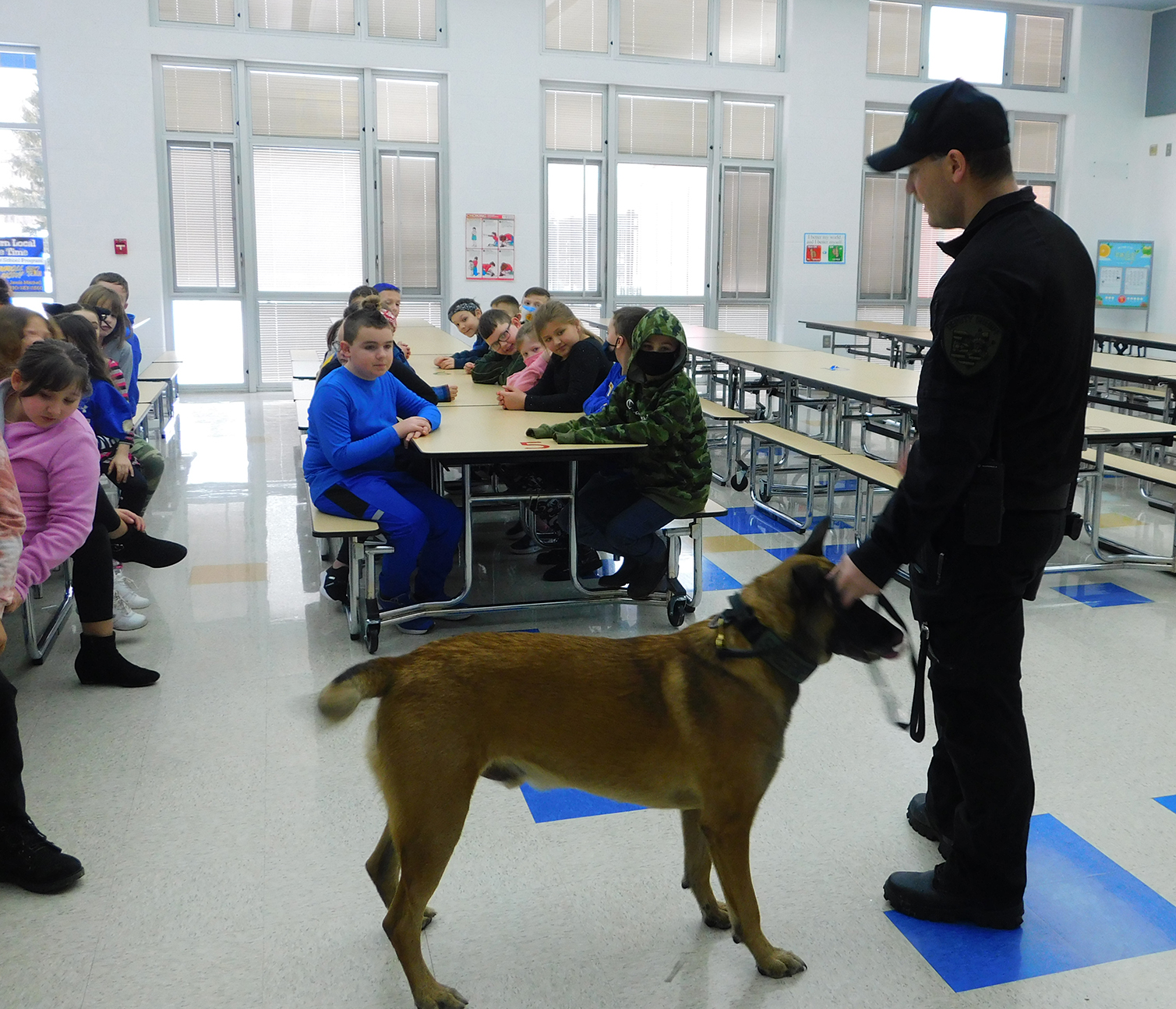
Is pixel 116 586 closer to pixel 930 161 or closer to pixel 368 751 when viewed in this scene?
pixel 368 751

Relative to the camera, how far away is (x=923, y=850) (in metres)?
2.30

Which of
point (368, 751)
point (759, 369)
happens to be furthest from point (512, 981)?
point (759, 369)

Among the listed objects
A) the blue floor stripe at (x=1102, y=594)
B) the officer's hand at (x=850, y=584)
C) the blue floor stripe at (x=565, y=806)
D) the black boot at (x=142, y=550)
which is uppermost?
the officer's hand at (x=850, y=584)

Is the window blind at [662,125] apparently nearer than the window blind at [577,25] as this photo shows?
No

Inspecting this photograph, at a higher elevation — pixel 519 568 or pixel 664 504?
pixel 664 504

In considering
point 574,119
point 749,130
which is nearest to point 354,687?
point 574,119

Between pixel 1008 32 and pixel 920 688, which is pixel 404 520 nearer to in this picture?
pixel 920 688

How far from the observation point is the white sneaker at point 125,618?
145 inches

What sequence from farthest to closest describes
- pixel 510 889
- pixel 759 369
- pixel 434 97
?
1. pixel 434 97
2. pixel 759 369
3. pixel 510 889

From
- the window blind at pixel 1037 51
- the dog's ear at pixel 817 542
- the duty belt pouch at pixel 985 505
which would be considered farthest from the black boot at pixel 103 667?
the window blind at pixel 1037 51

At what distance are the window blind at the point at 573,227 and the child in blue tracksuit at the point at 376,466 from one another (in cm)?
713

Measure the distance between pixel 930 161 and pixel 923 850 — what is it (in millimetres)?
1479

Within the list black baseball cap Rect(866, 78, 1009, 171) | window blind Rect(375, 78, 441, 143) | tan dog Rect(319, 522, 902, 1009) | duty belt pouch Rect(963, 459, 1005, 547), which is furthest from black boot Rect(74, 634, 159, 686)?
window blind Rect(375, 78, 441, 143)

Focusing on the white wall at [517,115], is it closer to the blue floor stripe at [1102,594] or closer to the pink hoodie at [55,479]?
the blue floor stripe at [1102,594]
